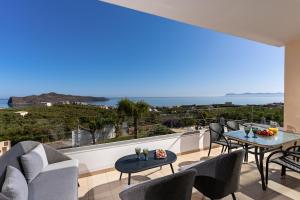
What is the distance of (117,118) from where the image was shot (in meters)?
3.90

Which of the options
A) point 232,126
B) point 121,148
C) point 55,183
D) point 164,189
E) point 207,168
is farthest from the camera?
point 232,126

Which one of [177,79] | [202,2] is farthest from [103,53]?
[202,2]

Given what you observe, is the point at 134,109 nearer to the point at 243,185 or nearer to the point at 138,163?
the point at 138,163

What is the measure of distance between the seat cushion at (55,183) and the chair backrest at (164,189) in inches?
38.3

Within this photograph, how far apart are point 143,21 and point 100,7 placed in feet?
4.67

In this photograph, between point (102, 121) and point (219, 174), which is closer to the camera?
point (219, 174)

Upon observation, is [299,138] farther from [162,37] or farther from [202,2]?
[162,37]

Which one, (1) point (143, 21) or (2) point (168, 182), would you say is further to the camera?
(1) point (143, 21)

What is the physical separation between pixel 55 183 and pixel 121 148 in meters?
1.55

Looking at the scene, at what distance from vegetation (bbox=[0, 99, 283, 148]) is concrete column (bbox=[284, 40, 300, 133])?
22.9 inches

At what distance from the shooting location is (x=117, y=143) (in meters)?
3.57

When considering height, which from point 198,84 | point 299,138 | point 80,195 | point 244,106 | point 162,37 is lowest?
point 80,195

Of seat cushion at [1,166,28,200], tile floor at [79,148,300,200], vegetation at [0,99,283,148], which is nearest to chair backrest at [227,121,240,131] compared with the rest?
vegetation at [0,99,283,148]

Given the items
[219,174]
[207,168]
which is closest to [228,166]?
[219,174]
